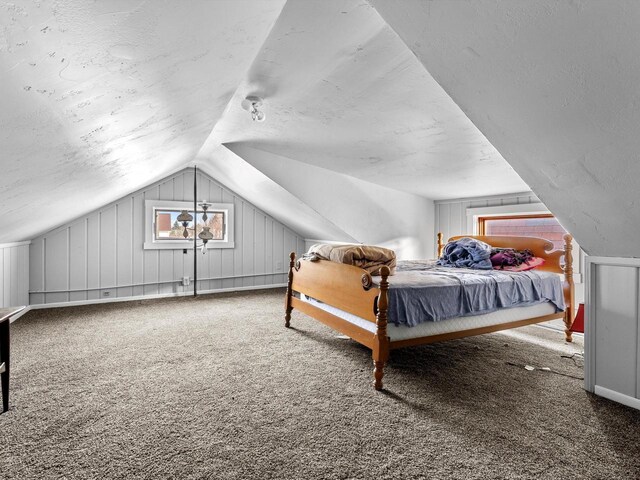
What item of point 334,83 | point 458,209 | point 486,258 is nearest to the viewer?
point 334,83

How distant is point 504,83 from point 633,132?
54 centimetres

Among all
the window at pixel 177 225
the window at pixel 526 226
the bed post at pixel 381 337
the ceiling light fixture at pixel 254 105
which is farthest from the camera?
the window at pixel 177 225

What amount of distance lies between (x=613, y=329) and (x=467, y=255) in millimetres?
1799

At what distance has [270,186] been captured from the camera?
4.94 meters

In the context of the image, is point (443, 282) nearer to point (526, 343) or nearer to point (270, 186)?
point (526, 343)

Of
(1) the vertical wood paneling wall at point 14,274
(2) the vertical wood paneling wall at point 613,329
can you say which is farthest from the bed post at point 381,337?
(1) the vertical wood paneling wall at point 14,274

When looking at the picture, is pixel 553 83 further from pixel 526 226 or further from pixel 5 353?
pixel 526 226

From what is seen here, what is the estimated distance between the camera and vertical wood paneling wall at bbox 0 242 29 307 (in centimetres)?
390

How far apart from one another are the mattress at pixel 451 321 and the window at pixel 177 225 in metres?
3.24

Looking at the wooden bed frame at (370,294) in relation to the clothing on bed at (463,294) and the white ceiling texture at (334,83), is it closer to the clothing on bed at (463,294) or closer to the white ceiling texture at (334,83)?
the clothing on bed at (463,294)

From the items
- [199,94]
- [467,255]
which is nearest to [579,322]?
[467,255]

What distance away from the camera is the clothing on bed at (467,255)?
3.81 meters

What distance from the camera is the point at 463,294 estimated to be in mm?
2836

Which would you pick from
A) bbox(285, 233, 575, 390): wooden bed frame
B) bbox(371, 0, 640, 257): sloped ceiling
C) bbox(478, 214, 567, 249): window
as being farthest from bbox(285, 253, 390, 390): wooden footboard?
bbox(478, 214, 567, 249): window
